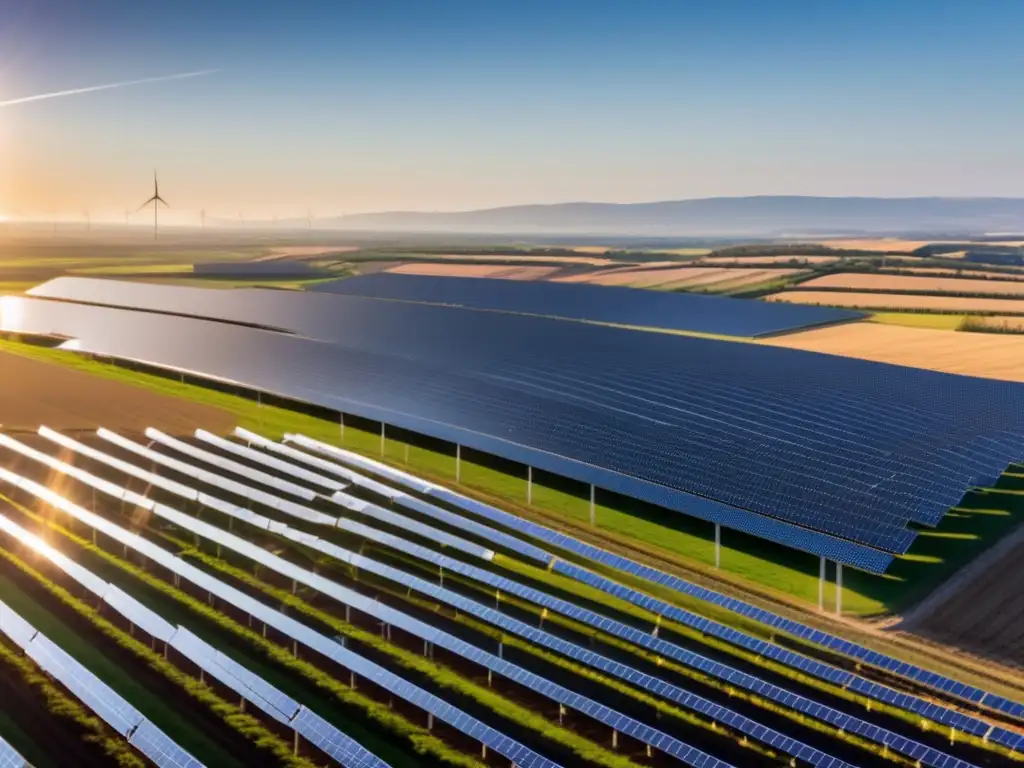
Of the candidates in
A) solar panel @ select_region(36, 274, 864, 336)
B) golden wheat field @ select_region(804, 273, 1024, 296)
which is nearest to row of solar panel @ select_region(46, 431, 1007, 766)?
solar panel @ select_region(36, 274, 864, 336)

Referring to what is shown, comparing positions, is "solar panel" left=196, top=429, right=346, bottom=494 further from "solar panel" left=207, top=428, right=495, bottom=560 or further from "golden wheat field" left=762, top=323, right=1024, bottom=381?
"golden wheat field" left=762, top=323, right=1024, bottom=381

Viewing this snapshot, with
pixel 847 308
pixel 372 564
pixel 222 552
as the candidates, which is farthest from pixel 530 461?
pixel 847 308

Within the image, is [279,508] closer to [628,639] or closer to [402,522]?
[402,522]

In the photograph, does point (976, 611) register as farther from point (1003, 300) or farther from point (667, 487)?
point (1003, 300)

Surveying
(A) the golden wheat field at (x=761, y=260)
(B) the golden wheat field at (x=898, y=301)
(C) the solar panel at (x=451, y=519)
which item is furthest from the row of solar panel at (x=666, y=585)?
(A) the golden wheat field at (x=761, y=260)

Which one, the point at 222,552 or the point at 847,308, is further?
the point at 847,308
